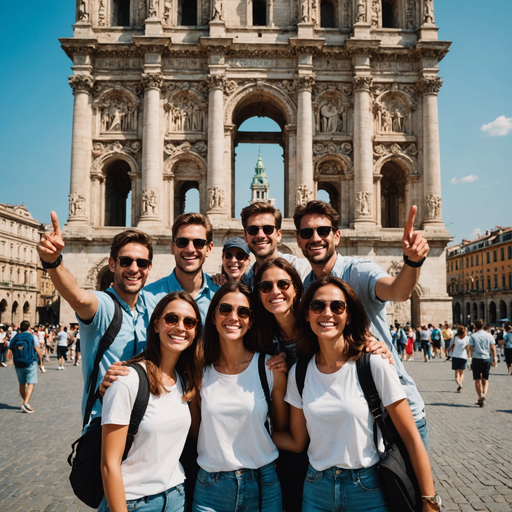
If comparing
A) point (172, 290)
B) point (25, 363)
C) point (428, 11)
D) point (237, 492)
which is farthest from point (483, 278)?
point (237, 492)

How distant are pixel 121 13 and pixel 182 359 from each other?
3477 centimetres

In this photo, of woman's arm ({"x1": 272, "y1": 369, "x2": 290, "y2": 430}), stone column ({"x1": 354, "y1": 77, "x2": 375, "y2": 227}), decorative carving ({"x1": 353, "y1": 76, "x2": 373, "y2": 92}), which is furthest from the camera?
decorative carving ({"x1": 353, "y1": 76, "x2": 373, "y2": 92})

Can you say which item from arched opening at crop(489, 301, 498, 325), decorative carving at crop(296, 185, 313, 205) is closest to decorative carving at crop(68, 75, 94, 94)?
decorative carving at crop(296, 185, 313, 205)

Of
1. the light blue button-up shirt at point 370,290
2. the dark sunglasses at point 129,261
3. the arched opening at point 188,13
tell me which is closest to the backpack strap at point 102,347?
the dark sunglasses at point 129,261

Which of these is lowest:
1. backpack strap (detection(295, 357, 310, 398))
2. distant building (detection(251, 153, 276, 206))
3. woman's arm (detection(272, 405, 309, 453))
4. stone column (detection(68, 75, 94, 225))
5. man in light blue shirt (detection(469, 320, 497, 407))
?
man in light blue shirt (detection(469, 320, 497, 407))

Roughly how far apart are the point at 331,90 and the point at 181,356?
29555 mm

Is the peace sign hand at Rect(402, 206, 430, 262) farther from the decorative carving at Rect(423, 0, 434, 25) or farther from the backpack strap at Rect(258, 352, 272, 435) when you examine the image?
the decorative carving at Rect(423, 0, 434, 25)

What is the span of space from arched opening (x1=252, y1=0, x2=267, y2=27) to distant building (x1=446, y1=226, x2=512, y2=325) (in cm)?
5132

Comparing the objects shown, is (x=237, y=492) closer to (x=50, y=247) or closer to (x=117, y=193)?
(x=50, y=247)

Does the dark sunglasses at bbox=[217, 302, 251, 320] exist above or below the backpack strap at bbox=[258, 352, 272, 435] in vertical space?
above

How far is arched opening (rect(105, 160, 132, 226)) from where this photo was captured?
32344 mm

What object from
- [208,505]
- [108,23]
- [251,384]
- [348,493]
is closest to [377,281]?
[251,384]

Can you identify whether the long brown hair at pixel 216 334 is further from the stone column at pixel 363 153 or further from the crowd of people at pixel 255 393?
the stone column at pixel 363 153

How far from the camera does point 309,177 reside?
2938 cm
